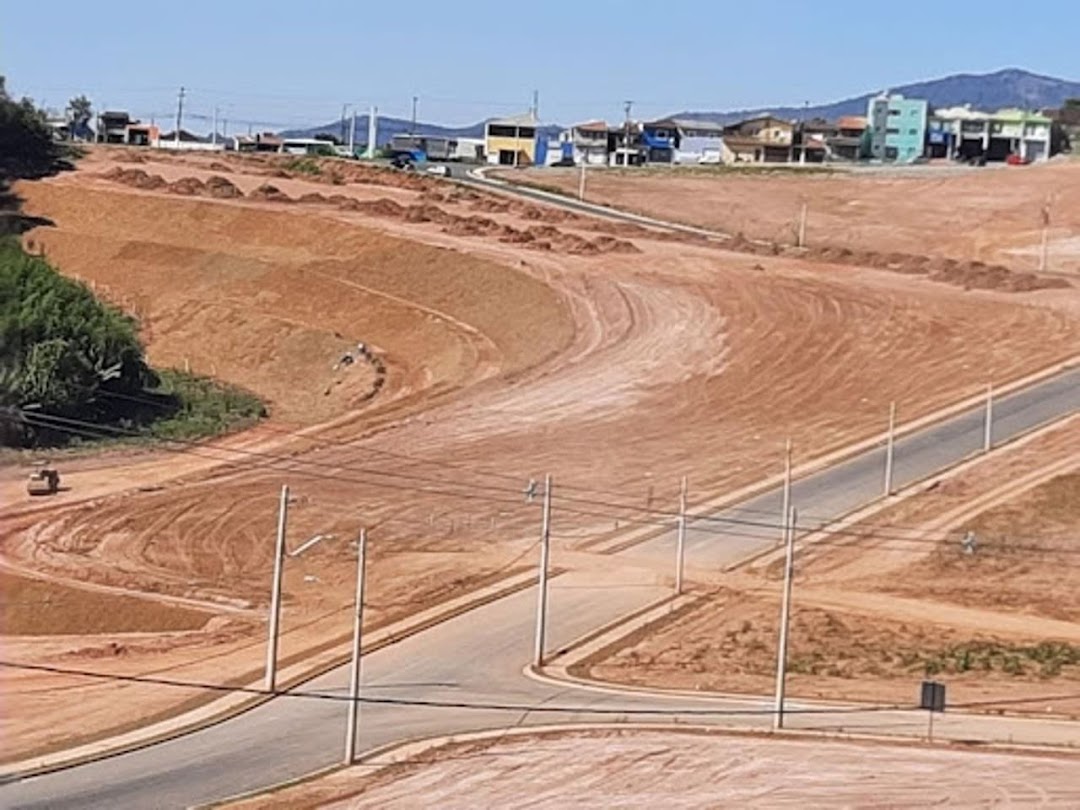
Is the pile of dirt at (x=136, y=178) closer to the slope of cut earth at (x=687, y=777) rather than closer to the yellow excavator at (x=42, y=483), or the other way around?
the yellow excavator at (x=42, y=483)

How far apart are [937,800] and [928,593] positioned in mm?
14694

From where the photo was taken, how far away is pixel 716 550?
136 ft

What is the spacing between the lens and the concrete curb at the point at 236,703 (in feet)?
80.4

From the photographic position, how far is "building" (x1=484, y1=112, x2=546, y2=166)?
146m

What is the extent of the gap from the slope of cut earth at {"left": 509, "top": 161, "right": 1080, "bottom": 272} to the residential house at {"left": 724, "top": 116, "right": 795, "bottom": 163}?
125 ft

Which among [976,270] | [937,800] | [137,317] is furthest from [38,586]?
[976,270]

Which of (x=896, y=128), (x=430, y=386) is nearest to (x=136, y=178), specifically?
(x=430, y=386)

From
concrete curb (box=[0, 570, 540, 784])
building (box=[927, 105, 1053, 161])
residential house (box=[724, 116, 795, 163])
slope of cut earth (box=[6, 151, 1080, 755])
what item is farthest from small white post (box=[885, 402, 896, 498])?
residential house (box=[724, 116, 795, 163])

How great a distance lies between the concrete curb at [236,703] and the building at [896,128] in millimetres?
128039

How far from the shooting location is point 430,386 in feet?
196

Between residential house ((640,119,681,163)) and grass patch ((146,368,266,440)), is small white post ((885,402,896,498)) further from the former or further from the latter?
residential house ((640,119,681,163))

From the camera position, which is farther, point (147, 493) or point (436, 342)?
point (436, 342)

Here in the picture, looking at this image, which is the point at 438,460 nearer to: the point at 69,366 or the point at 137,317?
the point at 69,366

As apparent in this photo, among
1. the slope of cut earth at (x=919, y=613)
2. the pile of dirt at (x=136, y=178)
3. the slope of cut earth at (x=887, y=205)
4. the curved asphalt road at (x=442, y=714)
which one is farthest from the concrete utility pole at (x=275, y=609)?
the pile of dirt at (x=136, y=178)
